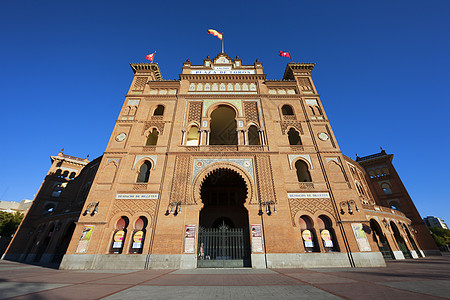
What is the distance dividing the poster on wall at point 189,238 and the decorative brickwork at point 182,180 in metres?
1.68

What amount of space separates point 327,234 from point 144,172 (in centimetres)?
1438

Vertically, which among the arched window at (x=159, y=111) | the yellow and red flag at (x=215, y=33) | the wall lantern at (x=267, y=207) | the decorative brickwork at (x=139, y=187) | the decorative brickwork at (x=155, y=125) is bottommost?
the wall lantern at (x=267, y=207)

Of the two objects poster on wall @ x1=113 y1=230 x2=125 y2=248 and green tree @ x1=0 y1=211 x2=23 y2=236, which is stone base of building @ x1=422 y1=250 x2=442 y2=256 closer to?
poster on wall @ x1=113 y1=230 x2=125 y2=248

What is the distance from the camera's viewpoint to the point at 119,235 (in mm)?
12477

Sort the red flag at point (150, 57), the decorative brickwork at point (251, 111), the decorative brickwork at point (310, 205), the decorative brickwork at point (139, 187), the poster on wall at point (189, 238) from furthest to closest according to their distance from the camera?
1. the red flag at point (150, 57)
2. the decorative brickwork at point (251, 111)
3. the decorative brickwork at point (139, 187)
4. the decorative brickwork at point (310, 205)
5. the poster on wall at point (189, 238)

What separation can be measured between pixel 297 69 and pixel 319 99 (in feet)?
14.9

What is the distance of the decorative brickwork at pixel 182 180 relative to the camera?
13242 mm

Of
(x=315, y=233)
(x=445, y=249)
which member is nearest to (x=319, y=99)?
(x=315, y=233)

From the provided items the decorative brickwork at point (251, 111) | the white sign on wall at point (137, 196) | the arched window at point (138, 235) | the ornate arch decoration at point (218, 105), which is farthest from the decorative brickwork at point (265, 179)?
the arched window at point (138, 235)

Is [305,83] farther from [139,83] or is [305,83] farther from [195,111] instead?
[139,83]

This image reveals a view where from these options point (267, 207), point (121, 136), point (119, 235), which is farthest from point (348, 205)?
point (121, 136)

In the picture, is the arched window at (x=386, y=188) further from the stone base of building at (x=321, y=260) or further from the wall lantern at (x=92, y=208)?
the wall lantern at (x=92, y=208)

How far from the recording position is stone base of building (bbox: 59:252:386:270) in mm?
11289

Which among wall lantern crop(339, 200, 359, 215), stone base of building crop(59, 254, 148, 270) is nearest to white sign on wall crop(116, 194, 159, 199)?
stone base of building crop(59, 254, 148, 270)
